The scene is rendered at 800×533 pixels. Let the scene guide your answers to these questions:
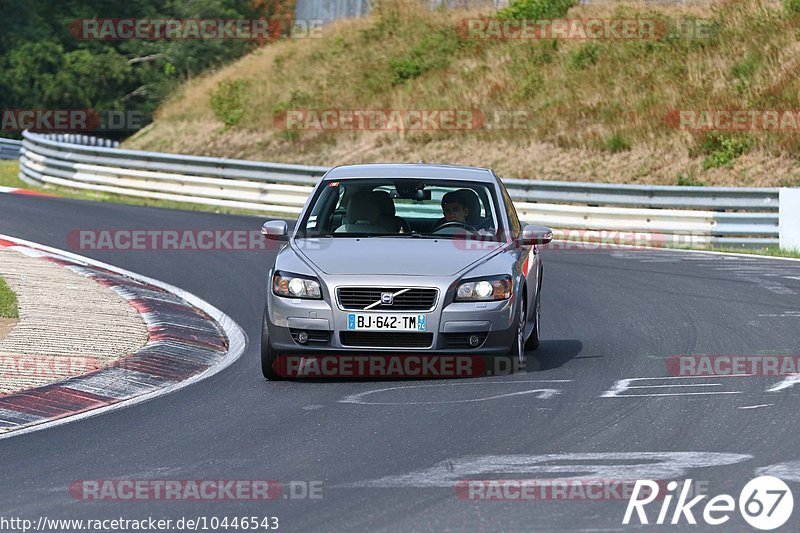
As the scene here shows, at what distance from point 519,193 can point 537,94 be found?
10800 millimetres

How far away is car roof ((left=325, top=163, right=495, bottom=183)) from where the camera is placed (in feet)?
37.9

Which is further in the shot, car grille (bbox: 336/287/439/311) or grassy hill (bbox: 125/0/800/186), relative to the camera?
grassy hill (bbox: 125/0/800/186)

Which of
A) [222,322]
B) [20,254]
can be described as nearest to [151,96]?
[20,254]

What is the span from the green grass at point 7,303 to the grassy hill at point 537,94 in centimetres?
1761

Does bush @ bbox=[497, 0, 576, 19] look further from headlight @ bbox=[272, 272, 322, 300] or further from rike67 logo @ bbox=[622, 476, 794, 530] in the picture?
rike67 logo @ bbox=[622, 476, 794, 530]

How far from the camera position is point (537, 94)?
35.5m

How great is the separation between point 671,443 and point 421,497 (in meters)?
1.90

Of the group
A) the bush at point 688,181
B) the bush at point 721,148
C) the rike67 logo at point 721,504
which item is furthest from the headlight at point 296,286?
the bush at point 721,148

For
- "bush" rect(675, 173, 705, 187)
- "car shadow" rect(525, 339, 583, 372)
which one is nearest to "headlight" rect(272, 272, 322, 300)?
"car shadow" rect(525, 339, 583, 372)

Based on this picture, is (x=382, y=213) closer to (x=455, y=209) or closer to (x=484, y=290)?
(x=455, y=209)

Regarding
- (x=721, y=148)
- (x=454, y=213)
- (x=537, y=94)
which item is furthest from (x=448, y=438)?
(x=537, y=94)

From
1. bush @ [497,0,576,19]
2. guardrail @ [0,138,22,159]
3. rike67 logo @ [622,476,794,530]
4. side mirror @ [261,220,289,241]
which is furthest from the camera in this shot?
guardrail @ [0,138,22,159]

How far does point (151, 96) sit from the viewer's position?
175 ft

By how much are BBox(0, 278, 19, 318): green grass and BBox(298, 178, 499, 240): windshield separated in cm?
329
